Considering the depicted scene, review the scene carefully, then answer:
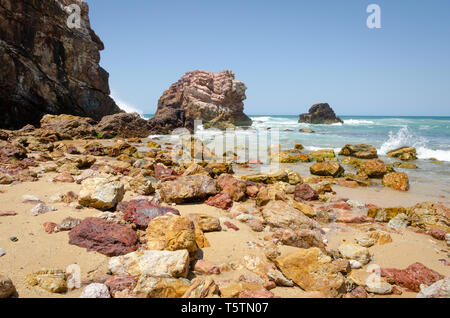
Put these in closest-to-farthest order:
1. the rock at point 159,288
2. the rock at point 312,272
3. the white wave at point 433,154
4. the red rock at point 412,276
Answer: the rock at point 159,288 < the rock at point 312,272 < the red rock at point 412,276 < the white wave at point 433,154

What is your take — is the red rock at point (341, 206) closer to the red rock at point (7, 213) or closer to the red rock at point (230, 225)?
the red rock at point (230, 225)

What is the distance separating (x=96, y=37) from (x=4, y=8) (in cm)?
969

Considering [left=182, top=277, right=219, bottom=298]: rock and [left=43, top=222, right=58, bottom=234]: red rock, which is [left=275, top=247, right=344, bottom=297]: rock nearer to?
[left=182, top=277, right=219, bottom=298]: rock

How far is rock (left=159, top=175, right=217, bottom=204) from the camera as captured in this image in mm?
5078

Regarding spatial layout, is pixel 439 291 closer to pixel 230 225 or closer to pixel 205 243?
pixel 205 243

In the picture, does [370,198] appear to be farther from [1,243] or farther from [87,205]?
[1,243]

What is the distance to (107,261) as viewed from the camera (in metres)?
2.86

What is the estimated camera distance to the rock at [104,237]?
3031mm

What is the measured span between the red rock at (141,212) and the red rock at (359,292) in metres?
2.58

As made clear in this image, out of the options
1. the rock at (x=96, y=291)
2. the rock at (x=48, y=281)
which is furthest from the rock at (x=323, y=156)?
the rock at (x=48, y=281)

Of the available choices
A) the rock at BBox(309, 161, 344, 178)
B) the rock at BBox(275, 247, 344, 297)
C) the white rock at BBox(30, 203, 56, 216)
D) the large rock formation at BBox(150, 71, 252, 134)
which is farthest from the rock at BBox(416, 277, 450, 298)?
the large rock formation at BBox(150, 71, 252, 134)
